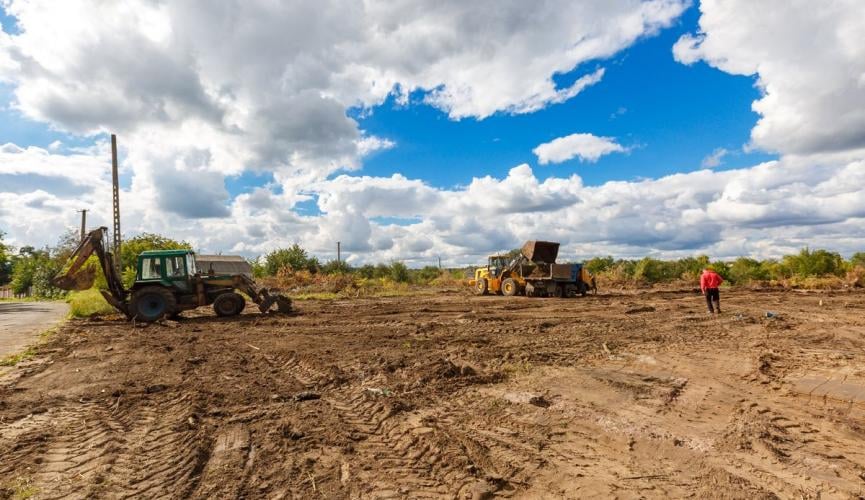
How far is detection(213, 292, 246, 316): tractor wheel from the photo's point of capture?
54.9ft

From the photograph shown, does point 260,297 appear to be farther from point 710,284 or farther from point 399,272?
point 399,272

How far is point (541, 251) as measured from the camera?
2564cm

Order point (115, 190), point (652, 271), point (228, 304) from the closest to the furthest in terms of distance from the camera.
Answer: point (228, 304), point (115, 190), point (652, 271)

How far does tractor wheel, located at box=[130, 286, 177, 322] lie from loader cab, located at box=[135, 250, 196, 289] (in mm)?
340

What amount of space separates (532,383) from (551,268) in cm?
1741

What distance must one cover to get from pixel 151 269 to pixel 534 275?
16666 millimetres

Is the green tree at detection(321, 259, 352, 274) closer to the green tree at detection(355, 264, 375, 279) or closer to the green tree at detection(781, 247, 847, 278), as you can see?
the green tree at detection(355, 264, 375, 279)

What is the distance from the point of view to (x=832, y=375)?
6.91m

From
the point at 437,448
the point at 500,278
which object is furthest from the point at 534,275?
the point at 437,448

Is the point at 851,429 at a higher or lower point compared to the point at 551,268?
lower

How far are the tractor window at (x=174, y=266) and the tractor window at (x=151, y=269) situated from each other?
25 centimetres

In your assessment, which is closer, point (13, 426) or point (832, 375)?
point (13, 426)

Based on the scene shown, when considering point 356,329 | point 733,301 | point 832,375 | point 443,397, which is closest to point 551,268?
point 733,301

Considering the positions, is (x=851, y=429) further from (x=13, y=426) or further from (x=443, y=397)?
(x=13, y=426)
